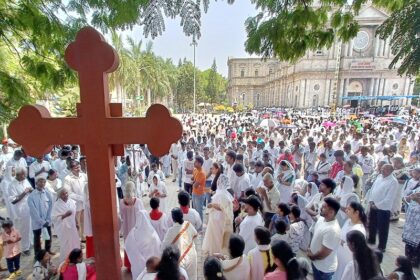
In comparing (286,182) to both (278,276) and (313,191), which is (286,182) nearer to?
(313,191)

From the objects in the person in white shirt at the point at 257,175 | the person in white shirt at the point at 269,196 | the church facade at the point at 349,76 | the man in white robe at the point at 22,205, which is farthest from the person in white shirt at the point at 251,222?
the church facade at the point at 349,76

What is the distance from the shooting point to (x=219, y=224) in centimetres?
484

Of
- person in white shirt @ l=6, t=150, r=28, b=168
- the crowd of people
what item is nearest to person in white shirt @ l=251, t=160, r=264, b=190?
the crowd of people

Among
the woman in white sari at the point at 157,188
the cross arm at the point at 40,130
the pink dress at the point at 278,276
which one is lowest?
the woman in white sari at the point at 157,188

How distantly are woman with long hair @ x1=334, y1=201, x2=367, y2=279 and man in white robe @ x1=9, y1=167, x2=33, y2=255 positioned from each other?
5.76m

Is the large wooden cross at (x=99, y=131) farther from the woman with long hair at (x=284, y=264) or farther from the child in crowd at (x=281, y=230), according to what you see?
the child in crowd at (x=281, y=230)

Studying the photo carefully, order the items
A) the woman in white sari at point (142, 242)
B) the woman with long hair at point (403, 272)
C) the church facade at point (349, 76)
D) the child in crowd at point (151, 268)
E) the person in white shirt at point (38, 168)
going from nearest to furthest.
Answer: the child in crowd at point (151, 268), the woman with long hair at point (403, 272), the woman in white sari at point (142, 242), the person in white shirt at point (38, 168), the church facade at point (349, 76)

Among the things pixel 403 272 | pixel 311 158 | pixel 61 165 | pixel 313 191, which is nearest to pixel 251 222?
pixel 403 272

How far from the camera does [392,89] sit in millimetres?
52469

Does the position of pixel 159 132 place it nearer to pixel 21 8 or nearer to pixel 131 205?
pixel 21 8

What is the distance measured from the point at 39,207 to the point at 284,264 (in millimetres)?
4662

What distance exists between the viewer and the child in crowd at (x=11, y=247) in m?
4.51

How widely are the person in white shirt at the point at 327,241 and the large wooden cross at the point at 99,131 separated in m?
2.55

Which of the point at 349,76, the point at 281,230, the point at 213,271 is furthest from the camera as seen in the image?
the point at 349,76
